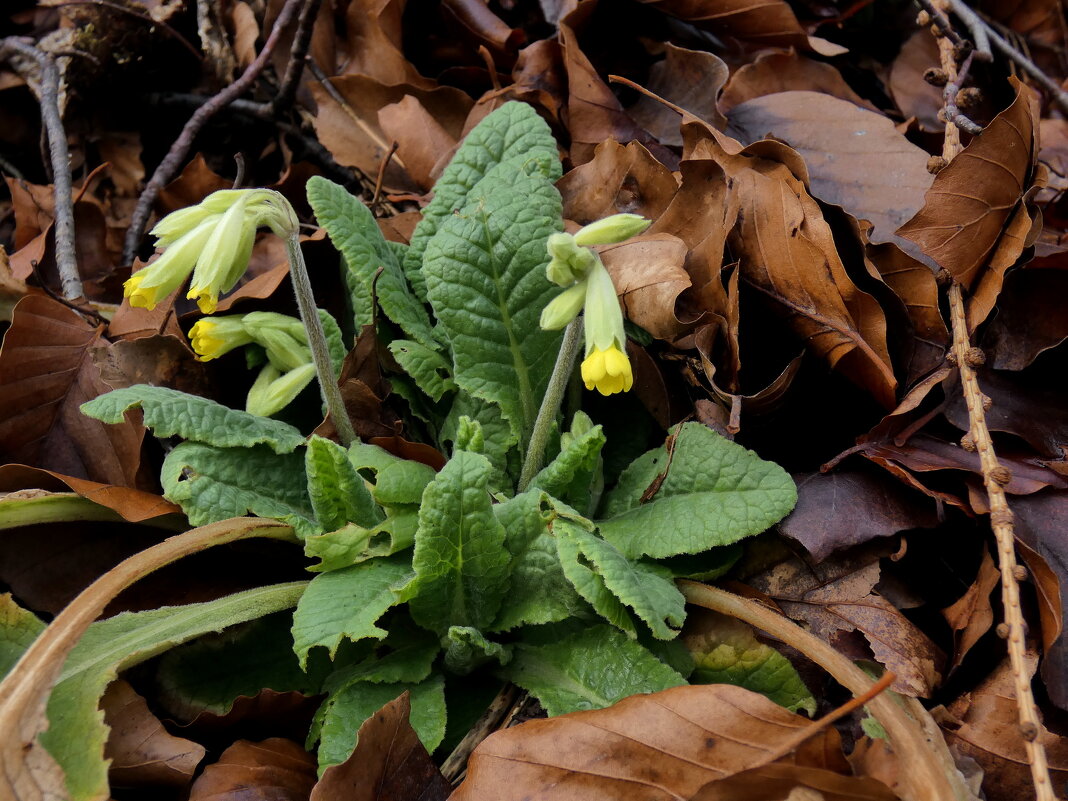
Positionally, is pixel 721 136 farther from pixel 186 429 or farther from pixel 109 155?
pixel 109 155

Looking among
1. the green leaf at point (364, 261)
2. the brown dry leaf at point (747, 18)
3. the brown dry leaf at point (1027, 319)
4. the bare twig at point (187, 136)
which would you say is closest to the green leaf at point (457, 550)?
the green leaf at point (364, 261)

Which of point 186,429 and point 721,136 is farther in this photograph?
point 721,136

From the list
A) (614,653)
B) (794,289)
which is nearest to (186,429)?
(614,653)

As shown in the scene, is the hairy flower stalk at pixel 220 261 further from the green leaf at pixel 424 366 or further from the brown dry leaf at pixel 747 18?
the brown dry leaf at pixel 747 18

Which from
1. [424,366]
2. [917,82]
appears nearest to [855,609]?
[424,366]

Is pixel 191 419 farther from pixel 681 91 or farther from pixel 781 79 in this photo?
pixel 781 79
